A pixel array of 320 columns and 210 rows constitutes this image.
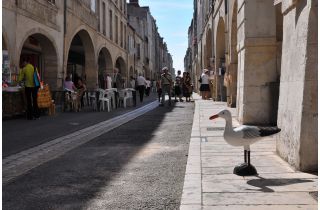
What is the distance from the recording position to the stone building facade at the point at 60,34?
14336 mm

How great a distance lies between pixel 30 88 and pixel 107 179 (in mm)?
8692

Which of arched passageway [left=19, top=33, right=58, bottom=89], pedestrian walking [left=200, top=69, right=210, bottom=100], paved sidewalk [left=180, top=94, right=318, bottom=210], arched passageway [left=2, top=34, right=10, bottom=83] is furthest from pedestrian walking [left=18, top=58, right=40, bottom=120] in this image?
pedestrian walking [left=200, top=69, right=210, bottom=100]

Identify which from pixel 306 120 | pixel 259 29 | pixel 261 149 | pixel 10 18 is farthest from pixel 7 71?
pixel 306 120

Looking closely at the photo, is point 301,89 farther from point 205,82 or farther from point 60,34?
point 205,82

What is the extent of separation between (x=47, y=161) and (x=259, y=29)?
480 cm

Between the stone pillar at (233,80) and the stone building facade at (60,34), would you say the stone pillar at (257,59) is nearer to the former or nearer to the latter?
the stone pillar at (233,80)

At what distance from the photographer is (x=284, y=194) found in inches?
145

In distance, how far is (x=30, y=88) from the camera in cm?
1266

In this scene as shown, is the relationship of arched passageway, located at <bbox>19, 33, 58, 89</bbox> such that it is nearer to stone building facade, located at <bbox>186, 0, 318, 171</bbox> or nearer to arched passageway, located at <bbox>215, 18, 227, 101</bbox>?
arched passageway, located at <bbox>215, 18, 227, 101</bbox>

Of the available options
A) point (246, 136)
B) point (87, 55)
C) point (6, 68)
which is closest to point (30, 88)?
point (6, 68)

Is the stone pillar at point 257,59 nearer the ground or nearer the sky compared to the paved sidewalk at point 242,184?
nearer the sky

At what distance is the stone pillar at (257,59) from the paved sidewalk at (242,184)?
2.76 m

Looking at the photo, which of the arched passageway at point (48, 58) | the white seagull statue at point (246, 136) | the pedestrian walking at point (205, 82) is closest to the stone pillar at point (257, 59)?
the white seagull statue at point (246, 136)

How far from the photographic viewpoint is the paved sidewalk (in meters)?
3.44
